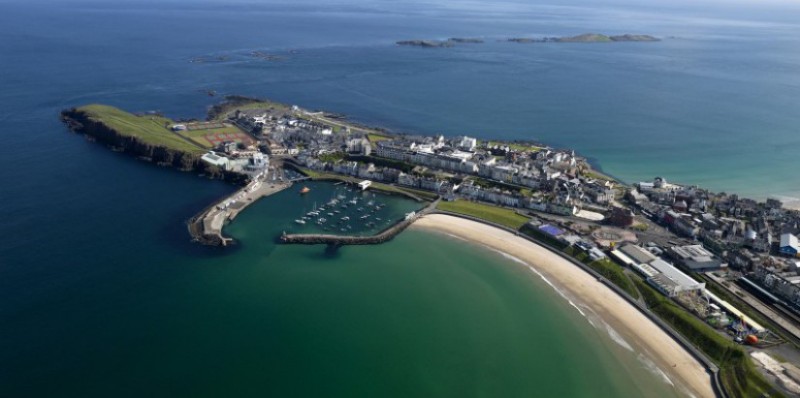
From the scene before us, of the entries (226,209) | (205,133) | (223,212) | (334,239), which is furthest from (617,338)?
(205,133)

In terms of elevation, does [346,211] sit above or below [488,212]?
below

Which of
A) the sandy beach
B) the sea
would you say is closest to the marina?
the sea

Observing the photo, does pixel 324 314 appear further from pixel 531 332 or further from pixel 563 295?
pixel 563 295


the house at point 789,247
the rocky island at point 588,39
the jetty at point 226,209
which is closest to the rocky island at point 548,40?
the rocky island at point 588,39

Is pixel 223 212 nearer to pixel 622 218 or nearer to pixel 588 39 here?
pixel 622 218

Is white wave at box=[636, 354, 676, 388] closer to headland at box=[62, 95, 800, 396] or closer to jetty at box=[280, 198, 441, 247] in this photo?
headland at box=[62, 95, 800, 396]

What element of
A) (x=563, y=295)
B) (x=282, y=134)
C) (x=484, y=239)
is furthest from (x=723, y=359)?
(x=282, y=134)
